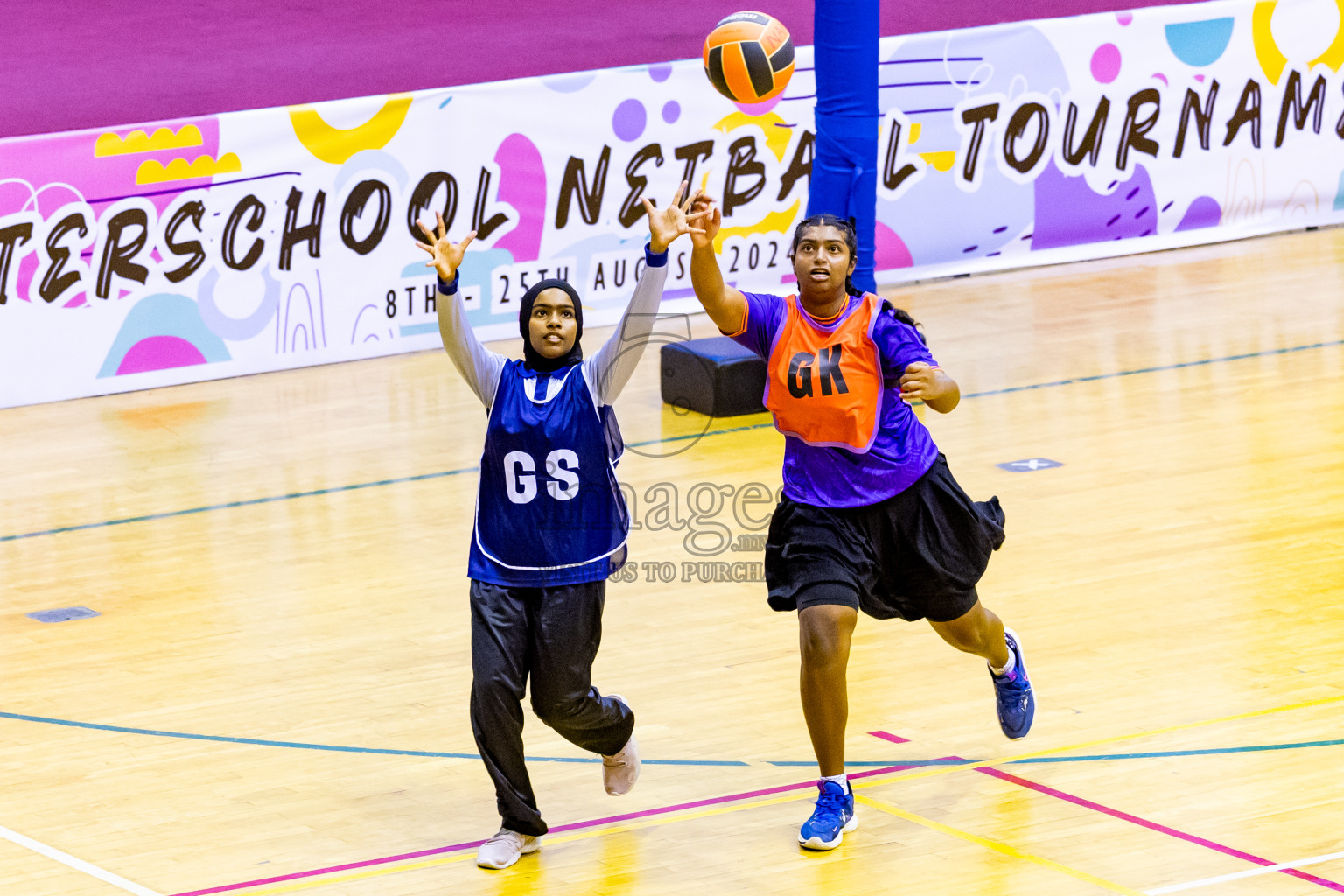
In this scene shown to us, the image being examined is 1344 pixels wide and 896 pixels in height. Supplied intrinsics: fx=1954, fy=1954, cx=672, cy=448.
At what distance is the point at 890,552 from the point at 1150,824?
3.60 ft

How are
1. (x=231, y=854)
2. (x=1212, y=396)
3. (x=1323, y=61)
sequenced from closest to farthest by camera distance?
(x=231, y=854) < (x=1212, y=396) < (x=1323, y=61)

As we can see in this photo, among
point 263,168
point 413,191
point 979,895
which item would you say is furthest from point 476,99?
point 979,895

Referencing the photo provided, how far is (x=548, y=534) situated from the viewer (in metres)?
5.50

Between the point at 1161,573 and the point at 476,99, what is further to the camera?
the point at 476,99

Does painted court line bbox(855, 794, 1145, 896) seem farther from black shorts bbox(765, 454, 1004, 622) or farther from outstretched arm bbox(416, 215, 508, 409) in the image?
outstretched arm bbox(416, 215, 508, 409)

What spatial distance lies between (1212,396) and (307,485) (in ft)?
17.2

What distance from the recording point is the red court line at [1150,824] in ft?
17.4

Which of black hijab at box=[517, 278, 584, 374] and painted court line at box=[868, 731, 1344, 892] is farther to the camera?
black hijab at box=[517, 278, 584, 374]

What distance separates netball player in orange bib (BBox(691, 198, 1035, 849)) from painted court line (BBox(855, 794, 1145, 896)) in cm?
23

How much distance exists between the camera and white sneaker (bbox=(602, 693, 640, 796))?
5.92 metres

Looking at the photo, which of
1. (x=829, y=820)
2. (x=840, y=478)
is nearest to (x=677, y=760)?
(x=829, y=820)

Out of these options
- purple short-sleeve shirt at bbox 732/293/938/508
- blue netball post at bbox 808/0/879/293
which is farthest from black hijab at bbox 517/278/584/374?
blue netball post at bbox 808/0/879/293

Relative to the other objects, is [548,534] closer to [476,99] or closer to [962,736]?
[962,736]

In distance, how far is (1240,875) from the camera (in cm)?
536
